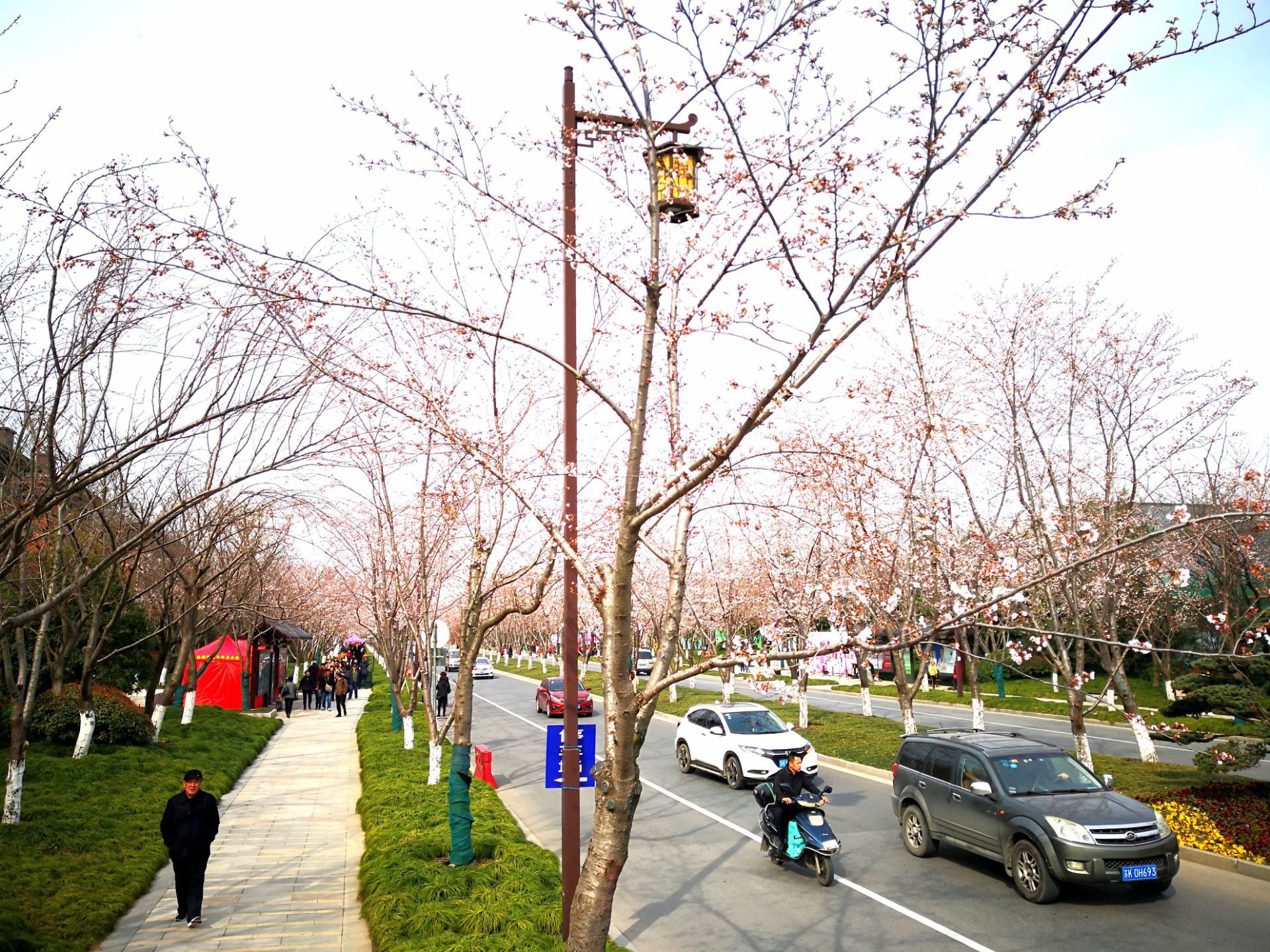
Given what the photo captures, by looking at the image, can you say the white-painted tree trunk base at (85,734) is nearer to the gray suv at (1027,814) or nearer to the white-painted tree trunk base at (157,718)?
the white-painted tree trunk base at (157,718)

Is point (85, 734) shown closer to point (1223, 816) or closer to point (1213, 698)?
point (1223, 816)

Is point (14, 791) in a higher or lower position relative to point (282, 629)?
lower

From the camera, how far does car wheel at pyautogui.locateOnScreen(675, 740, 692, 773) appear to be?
19094 mm

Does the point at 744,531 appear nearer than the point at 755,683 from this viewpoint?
No

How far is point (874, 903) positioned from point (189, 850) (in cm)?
728

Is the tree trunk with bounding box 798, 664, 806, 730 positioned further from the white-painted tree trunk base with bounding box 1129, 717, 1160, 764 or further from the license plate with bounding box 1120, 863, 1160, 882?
the license plate with bounding box 1120, 863, 1160, 882

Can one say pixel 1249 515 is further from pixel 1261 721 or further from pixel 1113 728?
pixel 1113 728

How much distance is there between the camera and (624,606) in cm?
478

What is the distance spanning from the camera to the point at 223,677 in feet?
102

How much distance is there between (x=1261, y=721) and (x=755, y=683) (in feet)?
28.2

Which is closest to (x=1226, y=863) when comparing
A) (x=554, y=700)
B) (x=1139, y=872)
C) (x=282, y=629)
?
(x=1139, y=872)

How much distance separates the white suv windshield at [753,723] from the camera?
17.7 meters

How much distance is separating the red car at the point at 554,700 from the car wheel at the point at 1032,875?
19565 millimetres

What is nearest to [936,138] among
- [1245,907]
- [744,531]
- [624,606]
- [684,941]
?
[624,606]
